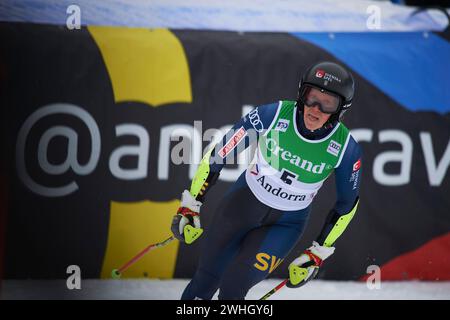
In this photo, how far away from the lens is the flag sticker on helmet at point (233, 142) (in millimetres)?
5180

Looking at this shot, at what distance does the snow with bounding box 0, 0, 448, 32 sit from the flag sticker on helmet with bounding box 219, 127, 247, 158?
292 centimetres

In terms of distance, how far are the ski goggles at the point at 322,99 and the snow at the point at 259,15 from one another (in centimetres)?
280

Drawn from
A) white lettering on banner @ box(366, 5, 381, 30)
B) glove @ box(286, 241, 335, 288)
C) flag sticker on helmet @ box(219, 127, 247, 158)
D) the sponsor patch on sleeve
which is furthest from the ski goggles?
white lettering on banner @ box(366, 5, 381, 30)

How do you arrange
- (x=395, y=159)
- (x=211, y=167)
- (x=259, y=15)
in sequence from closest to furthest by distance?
1. (x=211, y=167)
2. (x=395, y=159)
3. (x=259, y=15)

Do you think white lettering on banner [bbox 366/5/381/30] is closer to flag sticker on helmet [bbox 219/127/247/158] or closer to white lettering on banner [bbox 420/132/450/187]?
white lettering on banner [bbox 420/132/450/187]

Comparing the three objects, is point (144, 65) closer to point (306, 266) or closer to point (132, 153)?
point (132, 153)

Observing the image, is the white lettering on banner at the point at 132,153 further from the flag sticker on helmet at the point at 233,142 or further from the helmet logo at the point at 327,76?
the helmet logo at the point at 327,76

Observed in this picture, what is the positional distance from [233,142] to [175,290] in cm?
204

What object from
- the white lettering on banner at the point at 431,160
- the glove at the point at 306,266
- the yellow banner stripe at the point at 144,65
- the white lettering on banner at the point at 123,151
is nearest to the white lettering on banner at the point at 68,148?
the white lettering on banner at the point at 123,151

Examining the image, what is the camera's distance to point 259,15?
338 inches

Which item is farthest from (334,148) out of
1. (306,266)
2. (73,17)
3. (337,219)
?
(73,17)

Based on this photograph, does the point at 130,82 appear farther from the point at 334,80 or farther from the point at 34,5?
the point at 334,80

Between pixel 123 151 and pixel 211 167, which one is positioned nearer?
pixel 211 167

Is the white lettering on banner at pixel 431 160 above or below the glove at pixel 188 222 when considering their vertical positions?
above
